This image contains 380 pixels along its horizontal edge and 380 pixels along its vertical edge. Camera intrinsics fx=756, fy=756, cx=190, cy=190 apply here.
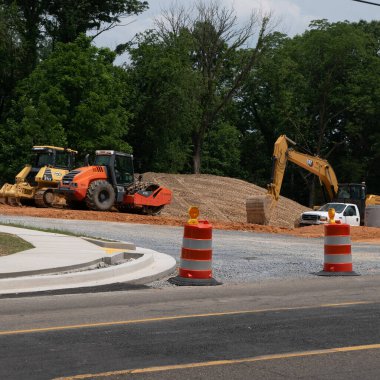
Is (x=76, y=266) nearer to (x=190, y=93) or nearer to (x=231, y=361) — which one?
(x=231, y=361)

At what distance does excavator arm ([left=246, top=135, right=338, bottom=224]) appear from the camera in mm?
35094

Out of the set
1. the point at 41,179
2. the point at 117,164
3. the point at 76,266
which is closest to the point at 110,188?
the point at 117,164

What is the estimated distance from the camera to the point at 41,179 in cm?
3641

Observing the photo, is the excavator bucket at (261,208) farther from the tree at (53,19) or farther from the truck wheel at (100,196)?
the tree at (53,19)

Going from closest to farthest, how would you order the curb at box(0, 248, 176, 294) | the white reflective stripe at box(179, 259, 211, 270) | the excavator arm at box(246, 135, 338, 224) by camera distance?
the curb at box(0, 248, 176, 294) → the white reflective stripe at box(179, 259, 211, 270) → the excavator arm at box(246, 135, 338, 224)

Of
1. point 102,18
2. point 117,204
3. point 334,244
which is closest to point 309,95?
point 102,18

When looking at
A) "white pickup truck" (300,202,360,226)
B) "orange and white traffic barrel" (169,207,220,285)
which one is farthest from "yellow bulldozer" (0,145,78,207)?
"orange and white traffic barrel" (169,207,220,285)

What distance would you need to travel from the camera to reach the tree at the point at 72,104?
4812 centimetres

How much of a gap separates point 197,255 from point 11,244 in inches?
194

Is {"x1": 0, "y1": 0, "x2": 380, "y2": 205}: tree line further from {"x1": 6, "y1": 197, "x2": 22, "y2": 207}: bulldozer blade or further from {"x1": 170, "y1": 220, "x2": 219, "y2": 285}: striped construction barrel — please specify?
{"x1": 170, "y1": 220, "x2": 219, "y2": 285}: striped construction barrel

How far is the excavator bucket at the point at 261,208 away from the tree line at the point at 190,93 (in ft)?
51.3

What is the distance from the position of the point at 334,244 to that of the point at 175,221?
17570mm

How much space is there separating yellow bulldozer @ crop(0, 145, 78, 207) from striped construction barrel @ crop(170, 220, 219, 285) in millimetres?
23994

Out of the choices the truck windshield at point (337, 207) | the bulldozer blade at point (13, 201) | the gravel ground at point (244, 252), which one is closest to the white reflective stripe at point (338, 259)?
the gravel ground at point (244, 252)
